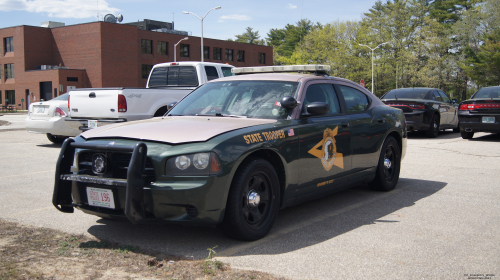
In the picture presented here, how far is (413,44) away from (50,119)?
217ft

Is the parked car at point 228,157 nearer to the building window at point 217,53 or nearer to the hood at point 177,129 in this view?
the hood at point 177,129

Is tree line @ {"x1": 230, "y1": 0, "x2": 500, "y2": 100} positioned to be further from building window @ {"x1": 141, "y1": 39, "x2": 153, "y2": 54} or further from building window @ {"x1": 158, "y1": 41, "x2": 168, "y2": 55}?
building window @ {"x1": 141, "y1": 39, "x2": 153, "y2": 54}

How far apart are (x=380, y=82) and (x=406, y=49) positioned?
6413mm

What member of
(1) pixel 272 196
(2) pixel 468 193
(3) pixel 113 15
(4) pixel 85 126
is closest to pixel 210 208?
(1) pixel 272 196

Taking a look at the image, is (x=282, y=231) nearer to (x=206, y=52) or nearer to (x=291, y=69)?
(x=291, y=69)

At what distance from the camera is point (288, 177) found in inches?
186

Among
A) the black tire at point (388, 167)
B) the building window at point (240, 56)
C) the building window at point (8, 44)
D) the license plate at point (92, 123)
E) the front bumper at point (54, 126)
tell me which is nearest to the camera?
the black tire at point (388, 167)

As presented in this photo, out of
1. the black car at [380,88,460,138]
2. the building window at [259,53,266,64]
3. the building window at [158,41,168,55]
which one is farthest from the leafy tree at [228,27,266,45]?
the black car at [380,88,460,138]

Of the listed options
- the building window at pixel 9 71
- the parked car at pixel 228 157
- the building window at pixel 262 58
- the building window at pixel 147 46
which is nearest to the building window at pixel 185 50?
the building window at pixel 147 46

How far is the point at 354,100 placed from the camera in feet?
20.5

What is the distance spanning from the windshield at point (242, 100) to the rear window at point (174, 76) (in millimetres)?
6845

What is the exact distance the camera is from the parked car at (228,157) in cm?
391

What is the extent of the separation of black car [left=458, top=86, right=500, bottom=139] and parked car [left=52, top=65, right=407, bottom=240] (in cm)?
958

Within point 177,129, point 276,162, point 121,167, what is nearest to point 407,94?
point 276,162
